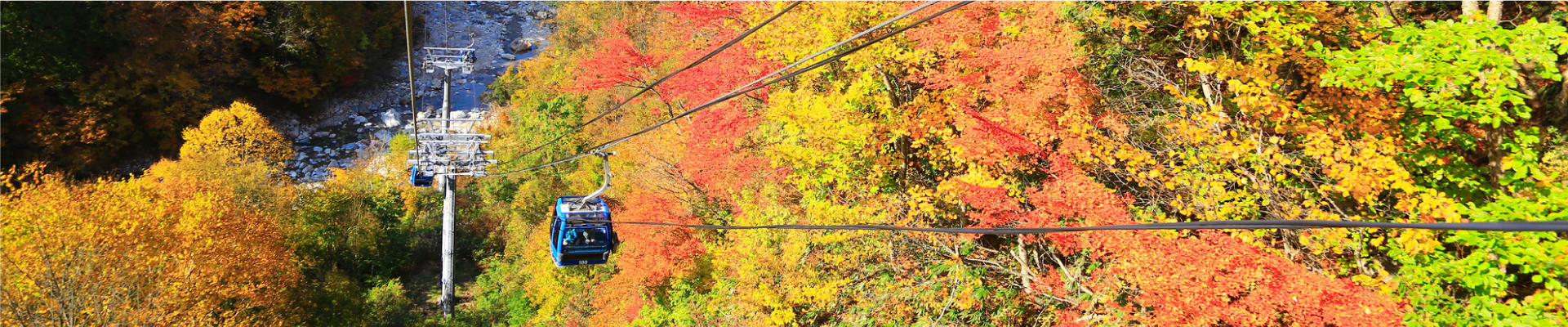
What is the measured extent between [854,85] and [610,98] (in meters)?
17.1

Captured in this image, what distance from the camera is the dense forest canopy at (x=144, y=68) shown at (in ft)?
98.1

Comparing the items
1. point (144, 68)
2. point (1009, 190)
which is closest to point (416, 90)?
point (144, 68)

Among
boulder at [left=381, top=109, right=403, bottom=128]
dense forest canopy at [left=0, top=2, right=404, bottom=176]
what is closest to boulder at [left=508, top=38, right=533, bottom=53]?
dense forest canopy at [left=0, top=2, right=404, bottom=176]

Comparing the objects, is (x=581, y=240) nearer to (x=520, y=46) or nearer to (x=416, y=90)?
(x=416, y=90)

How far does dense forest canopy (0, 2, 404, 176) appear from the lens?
29.9 m

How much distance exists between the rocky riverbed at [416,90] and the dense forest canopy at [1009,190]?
1280 centimetres

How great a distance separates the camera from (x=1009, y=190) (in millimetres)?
10469

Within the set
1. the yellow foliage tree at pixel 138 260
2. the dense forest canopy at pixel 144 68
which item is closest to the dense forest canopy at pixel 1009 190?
the yellow foliage tree at pixel 138 260

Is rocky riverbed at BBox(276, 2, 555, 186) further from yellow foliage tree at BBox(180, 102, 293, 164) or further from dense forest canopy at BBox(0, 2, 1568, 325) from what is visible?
dense forest canopy at BBox(0, 2, 1568, 325)

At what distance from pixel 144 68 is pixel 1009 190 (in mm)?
38286

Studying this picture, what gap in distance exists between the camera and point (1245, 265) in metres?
7.68

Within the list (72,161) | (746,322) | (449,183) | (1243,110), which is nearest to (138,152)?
(72,161)

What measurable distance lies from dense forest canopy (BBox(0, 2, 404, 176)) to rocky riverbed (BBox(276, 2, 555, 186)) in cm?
143

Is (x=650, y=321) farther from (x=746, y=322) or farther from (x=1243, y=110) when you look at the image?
(x=1243, y=110)
